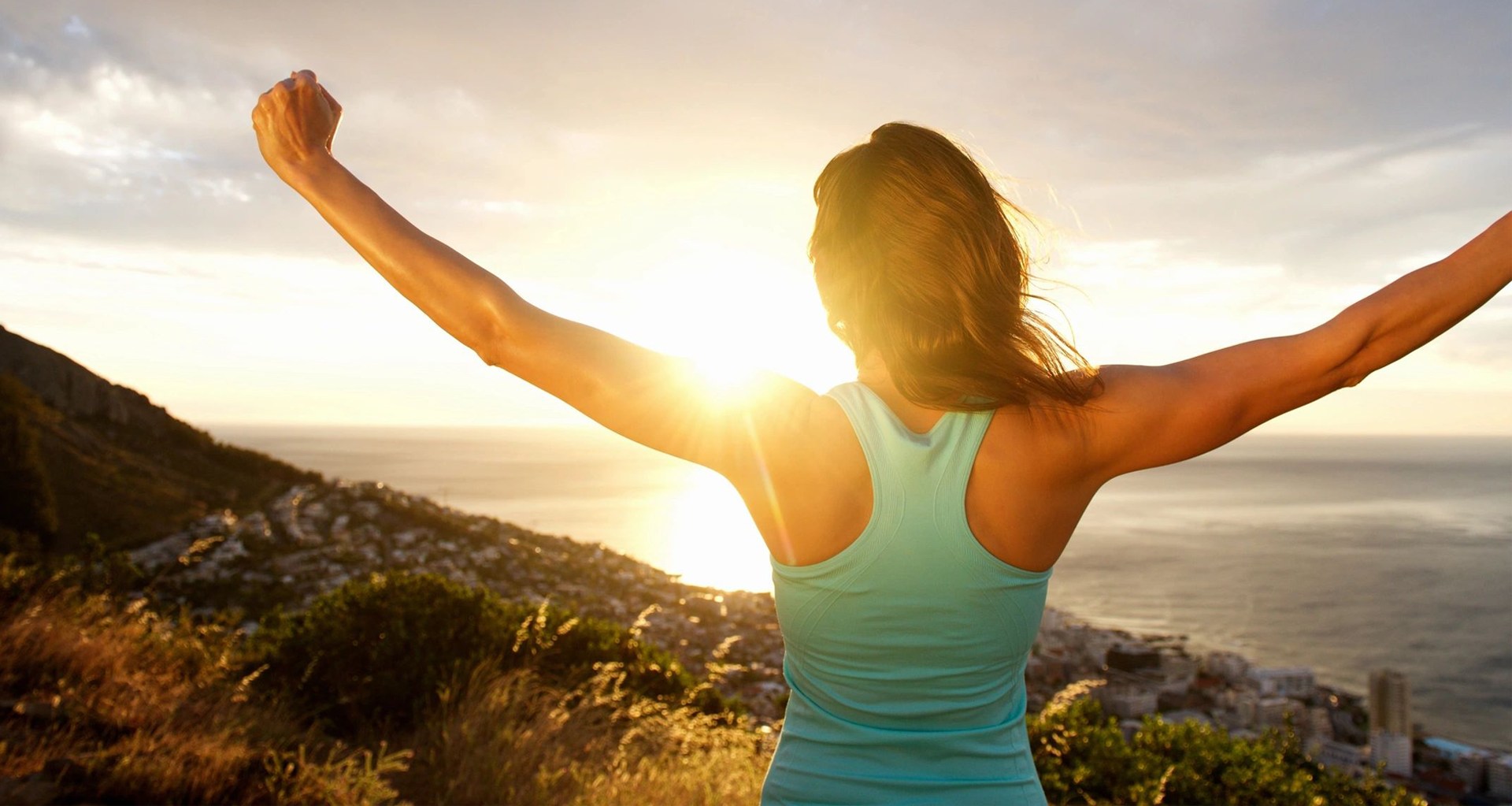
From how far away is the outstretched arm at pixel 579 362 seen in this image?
3.63 feet

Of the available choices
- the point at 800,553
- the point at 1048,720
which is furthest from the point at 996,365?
the point at 1048,720

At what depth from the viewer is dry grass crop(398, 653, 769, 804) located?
430 cm

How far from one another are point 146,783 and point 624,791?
6.55ft

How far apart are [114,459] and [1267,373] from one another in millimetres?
15261

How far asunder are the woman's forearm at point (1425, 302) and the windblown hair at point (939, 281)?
39 cm

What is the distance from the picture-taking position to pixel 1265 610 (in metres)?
26.9

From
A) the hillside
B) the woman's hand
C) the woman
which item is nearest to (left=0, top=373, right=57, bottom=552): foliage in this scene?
the hillside

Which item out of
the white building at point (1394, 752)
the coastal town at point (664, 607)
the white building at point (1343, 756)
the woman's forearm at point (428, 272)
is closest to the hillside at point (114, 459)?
the coastal town at point (664, 607)

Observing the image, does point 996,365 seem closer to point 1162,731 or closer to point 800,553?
point 800,553

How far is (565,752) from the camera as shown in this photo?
4.80 m

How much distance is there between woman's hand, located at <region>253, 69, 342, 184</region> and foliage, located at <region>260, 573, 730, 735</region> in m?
4.73

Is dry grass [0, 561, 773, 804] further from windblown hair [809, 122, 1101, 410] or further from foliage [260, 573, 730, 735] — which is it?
windblown hair [809, 122, 1101, 410]

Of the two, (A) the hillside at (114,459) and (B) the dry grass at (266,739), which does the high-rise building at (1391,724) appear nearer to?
(B) the dry grass at (266,739)

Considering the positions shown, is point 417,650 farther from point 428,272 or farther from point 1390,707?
point 1390,707
